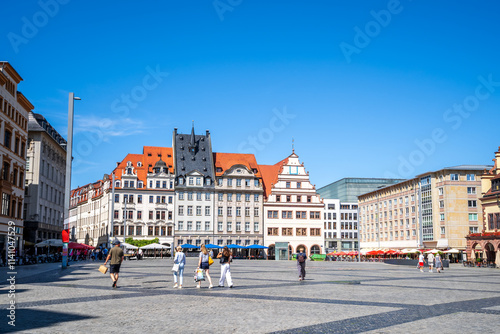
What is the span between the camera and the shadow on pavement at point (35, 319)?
1020cm

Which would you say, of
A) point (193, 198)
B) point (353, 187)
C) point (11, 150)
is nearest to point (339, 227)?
point (353, 187)

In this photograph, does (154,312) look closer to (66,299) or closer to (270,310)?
(270,310)

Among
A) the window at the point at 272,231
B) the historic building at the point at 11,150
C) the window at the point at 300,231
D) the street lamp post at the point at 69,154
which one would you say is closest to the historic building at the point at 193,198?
the window at the point at 272,231

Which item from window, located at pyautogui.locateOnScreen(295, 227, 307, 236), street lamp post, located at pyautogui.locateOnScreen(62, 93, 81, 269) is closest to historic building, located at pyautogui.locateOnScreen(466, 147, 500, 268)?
window, located at pyautogui.locateOnScreen(295, 227, 307, 236)

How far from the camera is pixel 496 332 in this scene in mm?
10180

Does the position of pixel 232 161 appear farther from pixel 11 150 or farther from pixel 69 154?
pixel 69 154

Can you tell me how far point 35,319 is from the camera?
11.4m

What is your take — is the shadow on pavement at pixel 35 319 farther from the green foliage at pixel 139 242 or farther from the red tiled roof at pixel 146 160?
the red tiled roof at pixel 146 160

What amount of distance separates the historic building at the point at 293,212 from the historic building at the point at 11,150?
159ft

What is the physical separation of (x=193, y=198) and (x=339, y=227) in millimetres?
68419

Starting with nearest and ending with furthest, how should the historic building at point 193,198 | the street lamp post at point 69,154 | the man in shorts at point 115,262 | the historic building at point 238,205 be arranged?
the man in shorts at point 115,262, the street lamp post at point 69,154, the historic building at point 193,198, the historic building at point 238,205

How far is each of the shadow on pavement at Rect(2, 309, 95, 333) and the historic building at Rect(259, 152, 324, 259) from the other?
268ft

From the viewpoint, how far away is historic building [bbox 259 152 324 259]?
9350cm

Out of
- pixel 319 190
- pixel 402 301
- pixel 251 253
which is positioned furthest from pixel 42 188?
pixel 319 190
